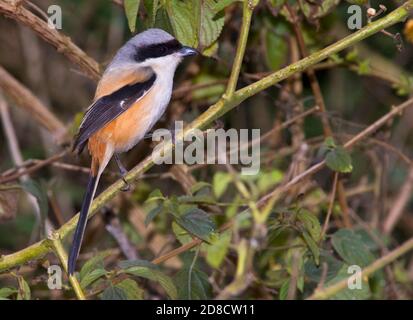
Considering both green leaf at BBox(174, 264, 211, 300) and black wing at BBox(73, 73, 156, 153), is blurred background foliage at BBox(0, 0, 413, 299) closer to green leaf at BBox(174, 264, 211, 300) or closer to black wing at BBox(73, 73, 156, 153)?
green leaf at BBox(174, 264, 211, 300)

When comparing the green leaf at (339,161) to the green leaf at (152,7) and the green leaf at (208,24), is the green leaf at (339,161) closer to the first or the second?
the green leaf at (208,24)

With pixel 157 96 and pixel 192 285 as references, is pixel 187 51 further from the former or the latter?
pixel 192 285

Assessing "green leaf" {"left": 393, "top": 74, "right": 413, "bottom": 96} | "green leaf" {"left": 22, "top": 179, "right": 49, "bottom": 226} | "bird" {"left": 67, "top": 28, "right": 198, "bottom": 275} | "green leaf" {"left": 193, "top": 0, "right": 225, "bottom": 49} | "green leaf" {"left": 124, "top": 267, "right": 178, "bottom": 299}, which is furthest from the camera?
"green leaf" {"left": 393, "top": 74, "right": 413, "bottom": 96}

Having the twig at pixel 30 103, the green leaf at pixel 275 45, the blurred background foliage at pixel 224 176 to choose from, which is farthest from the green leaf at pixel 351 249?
the twig at pixel 30 103

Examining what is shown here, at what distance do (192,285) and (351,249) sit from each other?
2.26 feet

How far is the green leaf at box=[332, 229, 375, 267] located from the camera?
10.2ft

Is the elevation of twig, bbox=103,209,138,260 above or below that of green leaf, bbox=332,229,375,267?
above

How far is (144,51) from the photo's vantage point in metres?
3.70

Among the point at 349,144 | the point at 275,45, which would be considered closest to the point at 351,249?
the point at 349,144

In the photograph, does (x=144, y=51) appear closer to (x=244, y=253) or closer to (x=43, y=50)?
(x=244, y=253)

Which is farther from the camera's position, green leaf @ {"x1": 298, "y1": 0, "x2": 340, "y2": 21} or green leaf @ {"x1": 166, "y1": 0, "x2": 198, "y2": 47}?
green leaf @ {"x1": 298, "y1": 0, "x2": 340, "y2": 21}

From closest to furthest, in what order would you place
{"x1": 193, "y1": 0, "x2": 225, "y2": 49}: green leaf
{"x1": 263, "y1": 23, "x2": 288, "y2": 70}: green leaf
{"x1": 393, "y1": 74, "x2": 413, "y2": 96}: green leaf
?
{"x1": 193, "y1": 0, "x2": 225, "y2": 49}: green leaf, {"x1": 393, "y1": 74, "x2": 413, "y2": 96}: green leaf, {"x1": 263, "y1": 23, "x2": 288, "y2": 70}: green leaf

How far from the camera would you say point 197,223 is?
2.90 metres

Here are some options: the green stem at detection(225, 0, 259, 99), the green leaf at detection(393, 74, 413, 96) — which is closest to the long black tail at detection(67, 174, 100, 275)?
the green stem at detection(225, 0, 259, 99)
